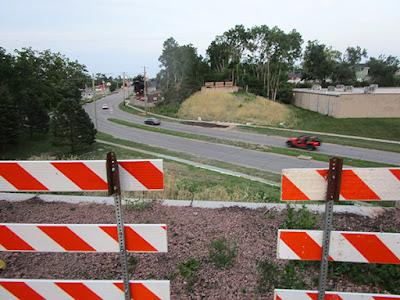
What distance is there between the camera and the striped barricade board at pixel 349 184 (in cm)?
233

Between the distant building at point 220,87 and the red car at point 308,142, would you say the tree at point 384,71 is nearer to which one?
the distant building at point 220,87

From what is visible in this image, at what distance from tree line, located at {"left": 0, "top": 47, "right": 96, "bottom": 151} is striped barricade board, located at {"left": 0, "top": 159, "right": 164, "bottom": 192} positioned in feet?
88.1

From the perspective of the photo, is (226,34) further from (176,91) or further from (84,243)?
(84,243)

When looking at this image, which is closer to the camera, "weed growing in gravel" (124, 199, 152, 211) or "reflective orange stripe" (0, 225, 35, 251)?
"reflective orange stripe" (0, 225, 35, 251)

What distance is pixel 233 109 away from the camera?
4722 cm

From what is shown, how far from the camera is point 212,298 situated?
3.18 m

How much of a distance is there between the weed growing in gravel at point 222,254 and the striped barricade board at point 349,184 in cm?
170

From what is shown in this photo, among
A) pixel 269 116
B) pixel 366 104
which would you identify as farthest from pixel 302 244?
pixel 366 104

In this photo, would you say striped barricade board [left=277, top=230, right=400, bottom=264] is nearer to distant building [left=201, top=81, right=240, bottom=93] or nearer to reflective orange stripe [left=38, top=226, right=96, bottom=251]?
reflective orange stripe [left=38, top=226, right=96, bottom=251]

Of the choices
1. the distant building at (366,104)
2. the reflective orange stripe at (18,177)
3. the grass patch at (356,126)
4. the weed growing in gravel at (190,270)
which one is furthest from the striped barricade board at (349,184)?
the distant building at (366,104)

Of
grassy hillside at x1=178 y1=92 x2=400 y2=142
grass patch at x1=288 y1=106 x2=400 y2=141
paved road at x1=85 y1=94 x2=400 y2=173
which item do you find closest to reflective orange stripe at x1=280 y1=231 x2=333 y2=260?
paved road at x1=85 y1=94 x2=400 y2=173

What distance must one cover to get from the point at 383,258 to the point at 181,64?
206ft

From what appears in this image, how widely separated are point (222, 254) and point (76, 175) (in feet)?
7.27

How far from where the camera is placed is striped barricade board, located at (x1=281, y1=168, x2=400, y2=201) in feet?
7.63
